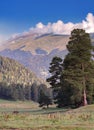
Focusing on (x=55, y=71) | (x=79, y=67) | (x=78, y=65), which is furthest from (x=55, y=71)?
(x=78, y=65)

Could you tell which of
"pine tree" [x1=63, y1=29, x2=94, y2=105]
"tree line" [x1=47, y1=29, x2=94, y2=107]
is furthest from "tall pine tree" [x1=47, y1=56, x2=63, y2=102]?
"pine tree" [x1=63, y1=29, x2=94, y2=105]

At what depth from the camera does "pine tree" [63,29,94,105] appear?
82812mm

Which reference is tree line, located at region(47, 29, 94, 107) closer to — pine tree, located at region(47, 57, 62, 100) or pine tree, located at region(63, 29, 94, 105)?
pine tree, located at region(63, 29, 94, 105)

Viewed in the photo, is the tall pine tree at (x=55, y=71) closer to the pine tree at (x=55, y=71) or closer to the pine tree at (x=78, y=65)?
the pine tree at (x=55, y=71)

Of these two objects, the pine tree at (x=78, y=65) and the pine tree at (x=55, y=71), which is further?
the pine tree at (x=55, y=71)

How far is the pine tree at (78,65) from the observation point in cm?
8281

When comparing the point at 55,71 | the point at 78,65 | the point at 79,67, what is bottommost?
the point at 79,67

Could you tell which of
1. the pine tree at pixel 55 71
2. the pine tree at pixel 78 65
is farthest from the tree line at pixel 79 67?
the pine tree at pixel 55 71

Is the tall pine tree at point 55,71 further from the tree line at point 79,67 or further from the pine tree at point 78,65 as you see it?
the pine tree at point 78,65

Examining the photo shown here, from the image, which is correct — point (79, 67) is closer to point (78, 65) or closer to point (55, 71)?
point (78, 65)

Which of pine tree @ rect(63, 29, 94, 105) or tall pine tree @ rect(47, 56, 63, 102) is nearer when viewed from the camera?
pine tree @ rect(63, 29, 94, 105)

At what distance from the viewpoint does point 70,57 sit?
84.3m

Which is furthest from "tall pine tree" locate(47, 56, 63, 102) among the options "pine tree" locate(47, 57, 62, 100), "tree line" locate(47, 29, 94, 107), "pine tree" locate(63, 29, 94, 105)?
"pine tree" locate(63, 29, 94, 105)

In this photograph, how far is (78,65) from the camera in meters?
84.3
